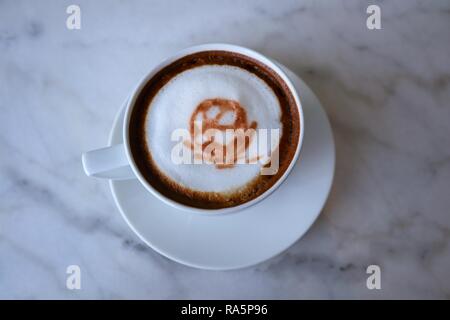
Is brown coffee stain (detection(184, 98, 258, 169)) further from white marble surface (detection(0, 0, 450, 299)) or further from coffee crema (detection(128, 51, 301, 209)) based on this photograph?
white marble surface (detection(0, 0, 450, 299))

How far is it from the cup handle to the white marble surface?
0.25 metres

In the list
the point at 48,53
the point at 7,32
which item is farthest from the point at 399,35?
the point at 7,32

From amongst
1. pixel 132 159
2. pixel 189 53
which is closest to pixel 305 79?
pixel 189 53

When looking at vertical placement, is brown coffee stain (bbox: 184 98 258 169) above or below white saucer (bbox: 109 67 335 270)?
above

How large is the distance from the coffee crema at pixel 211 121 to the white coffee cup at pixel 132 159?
2cm

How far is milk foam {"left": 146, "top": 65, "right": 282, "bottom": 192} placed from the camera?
2.80 ft

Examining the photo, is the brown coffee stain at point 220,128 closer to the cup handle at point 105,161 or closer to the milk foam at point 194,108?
the milk foam at point 194,108

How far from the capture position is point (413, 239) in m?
1.07

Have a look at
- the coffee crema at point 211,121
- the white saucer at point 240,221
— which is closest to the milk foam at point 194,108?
the coffee crema at point 211,121

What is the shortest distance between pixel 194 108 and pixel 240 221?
0.90ft

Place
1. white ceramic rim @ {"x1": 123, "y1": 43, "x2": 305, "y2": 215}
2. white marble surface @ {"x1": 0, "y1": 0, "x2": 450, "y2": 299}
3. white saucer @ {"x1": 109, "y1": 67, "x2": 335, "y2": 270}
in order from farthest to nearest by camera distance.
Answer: white marble surface @ {"x1": 0, "y1": 0, "x2": 450, "y2": 299}, white saucer @ {"x1": 109, "y1": 67, "x2": 335, "y2": 270}, white ceramic rim @ {"x1": 123, "y1": 43, "x2": 305, "y2": 215}

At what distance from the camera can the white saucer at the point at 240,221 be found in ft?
3.12

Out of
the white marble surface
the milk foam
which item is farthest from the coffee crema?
the white marble surface
